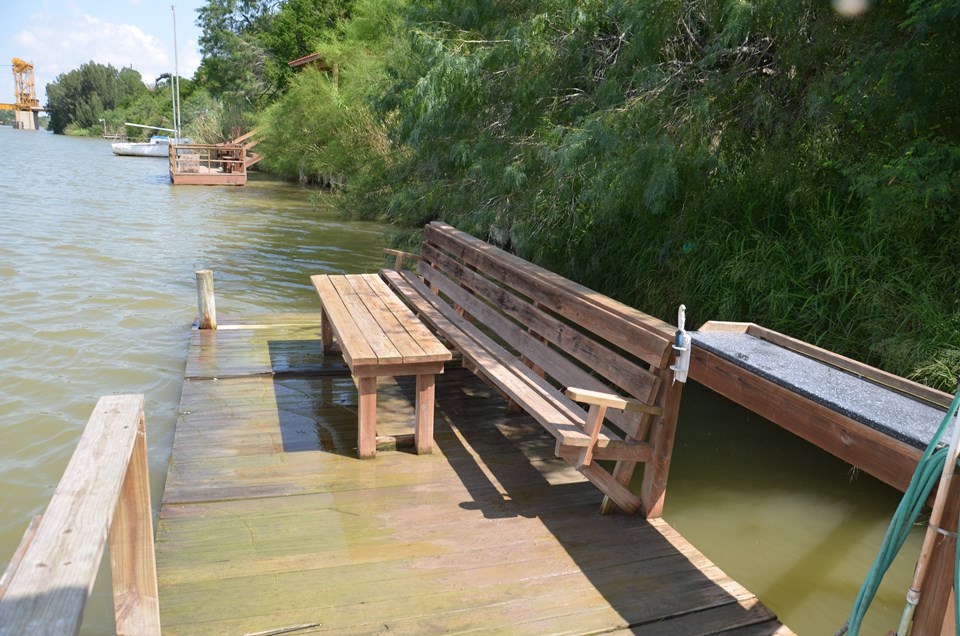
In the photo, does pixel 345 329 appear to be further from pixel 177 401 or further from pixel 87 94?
pixel 87 94

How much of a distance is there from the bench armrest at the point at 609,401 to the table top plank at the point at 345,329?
4.27ft

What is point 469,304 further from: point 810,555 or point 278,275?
point 278,275

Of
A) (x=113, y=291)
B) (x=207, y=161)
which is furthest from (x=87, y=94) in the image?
(x=113, y=291)

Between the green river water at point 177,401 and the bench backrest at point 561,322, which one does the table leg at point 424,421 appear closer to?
the bench backrest at point 561,322

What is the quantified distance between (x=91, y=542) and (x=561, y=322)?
3.18m

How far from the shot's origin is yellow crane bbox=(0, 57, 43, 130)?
124 metres

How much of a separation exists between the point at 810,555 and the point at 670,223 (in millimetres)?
3261

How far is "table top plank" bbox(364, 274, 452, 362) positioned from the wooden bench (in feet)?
0.86

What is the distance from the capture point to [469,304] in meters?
5.69

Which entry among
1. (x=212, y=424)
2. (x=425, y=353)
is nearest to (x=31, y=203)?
(x=212, y=424)

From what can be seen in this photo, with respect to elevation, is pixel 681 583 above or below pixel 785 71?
below

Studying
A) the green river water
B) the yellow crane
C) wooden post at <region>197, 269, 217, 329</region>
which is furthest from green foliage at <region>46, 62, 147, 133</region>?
wooden post at <region>197, 269, 217, 329</region>

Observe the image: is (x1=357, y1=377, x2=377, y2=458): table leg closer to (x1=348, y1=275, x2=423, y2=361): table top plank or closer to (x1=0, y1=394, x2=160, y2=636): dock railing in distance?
(x1=348, y1=275, x2=423, y2=361): table top plank

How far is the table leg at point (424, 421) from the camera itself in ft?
14.7
